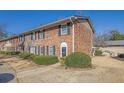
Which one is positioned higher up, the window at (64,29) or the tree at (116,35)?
the tree at (116,35)

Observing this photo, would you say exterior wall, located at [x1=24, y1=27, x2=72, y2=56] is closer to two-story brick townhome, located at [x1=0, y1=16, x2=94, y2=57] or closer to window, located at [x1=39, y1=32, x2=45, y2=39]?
two-story brick townhome, located at [x1=0, y1=16, x2=94, y2=57]

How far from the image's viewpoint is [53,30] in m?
22.5

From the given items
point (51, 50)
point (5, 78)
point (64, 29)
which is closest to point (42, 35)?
point (51, 50)

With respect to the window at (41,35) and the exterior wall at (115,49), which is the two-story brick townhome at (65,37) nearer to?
the window at (41,35)

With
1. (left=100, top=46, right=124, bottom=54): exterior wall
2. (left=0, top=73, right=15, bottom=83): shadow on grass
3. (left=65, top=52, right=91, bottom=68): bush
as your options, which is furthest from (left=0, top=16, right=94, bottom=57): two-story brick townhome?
(left=100, top=46, right=124, bottom=54): exterior wall

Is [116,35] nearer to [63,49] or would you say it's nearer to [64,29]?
[64,29]

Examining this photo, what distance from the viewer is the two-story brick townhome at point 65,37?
19266 mm

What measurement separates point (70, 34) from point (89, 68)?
6.26 metres

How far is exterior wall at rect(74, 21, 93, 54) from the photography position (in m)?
19.5

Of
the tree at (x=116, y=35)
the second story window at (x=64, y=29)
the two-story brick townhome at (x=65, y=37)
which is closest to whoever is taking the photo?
the two-story brick townhome at (x=65, y=37)

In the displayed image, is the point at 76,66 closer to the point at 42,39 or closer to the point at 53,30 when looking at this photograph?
the point at 53,30

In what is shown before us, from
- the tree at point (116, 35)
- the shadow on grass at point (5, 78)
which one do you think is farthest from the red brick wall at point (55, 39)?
the tree at point (116, 35)
